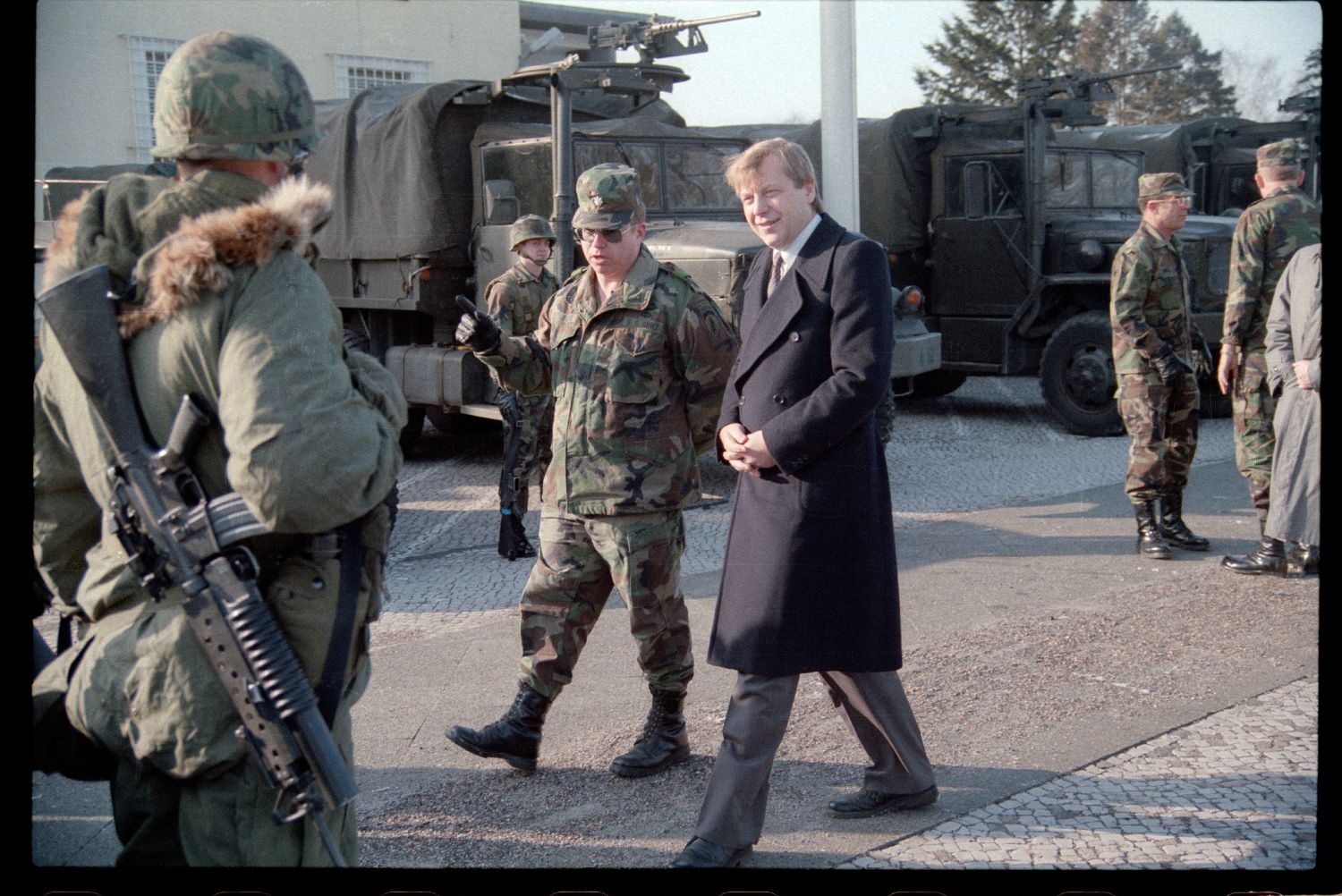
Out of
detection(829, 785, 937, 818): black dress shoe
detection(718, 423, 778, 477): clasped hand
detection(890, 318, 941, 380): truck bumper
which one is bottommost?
detection(829, 785, 937, 818): black dress shoe

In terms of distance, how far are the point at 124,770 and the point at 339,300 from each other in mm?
7616

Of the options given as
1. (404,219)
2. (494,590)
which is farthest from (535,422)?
(404,219)

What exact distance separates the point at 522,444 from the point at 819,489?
12.0 feet

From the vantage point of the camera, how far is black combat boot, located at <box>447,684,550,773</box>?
12.2ft

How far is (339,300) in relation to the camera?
376 inches

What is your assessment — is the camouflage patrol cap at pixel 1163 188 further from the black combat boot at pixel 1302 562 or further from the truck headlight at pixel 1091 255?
the truck headlight at pixel 1091 255

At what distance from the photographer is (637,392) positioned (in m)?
3.70

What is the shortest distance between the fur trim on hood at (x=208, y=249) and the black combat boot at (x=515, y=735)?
186cm

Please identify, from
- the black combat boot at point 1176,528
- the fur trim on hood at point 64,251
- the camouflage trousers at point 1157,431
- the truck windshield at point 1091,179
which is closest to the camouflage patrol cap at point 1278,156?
the camouflage trousers at point 1157,431

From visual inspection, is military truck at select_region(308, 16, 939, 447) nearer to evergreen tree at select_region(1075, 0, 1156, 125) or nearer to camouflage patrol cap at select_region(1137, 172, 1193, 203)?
camouflage patrol cap at select_region(1137, 172, 1193, 203)

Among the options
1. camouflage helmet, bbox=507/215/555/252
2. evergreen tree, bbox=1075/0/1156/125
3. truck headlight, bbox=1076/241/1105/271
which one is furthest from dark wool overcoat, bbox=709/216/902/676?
evergreen tree, bbox=1075/0/1156/125

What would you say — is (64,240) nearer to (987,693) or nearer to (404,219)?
(987,693)

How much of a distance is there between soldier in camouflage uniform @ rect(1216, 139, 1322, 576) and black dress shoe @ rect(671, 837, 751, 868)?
13.0 ft

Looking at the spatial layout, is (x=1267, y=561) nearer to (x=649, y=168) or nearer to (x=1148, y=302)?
(x=1148, y=302)
